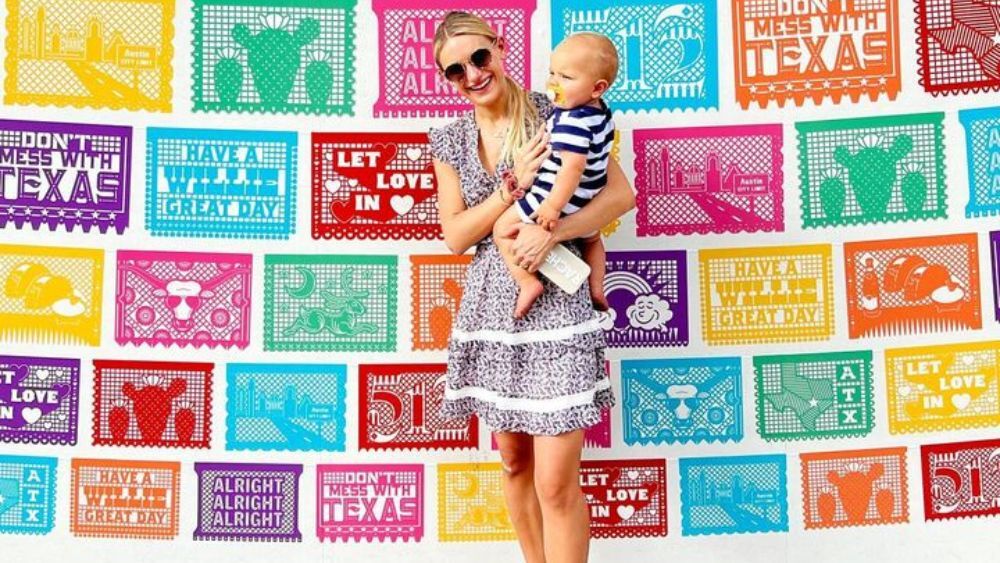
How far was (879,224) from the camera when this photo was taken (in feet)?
10.2

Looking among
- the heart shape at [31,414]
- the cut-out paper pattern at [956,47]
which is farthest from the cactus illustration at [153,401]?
the cut-out paper pattern at [956,47]

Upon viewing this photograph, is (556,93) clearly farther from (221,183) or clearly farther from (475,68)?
(221,183)

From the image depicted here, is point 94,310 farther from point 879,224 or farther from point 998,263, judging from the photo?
point 998,263

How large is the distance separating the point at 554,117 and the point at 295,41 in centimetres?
109

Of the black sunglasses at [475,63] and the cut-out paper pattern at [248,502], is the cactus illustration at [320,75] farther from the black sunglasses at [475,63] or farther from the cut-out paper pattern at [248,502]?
the cut-out paper pattern at [248,502]

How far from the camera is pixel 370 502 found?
3.10 meters

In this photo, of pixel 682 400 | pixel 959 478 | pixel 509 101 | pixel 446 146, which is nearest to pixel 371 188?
pixel 446 146

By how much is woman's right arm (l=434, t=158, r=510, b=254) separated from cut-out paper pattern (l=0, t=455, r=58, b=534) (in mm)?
1477

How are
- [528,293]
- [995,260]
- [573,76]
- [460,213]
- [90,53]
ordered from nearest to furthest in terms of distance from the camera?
[573,76]
[528,293]
[460,213]
[90,53]
[995,260]

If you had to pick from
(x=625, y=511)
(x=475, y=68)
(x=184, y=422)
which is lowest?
(x=625, y=511)

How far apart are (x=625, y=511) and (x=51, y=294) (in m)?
1.78

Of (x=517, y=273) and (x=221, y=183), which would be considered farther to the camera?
(x=221, y=183)

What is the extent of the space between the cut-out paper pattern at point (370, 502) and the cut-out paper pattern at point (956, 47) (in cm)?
190

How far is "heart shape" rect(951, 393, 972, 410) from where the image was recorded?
10.3 ft
